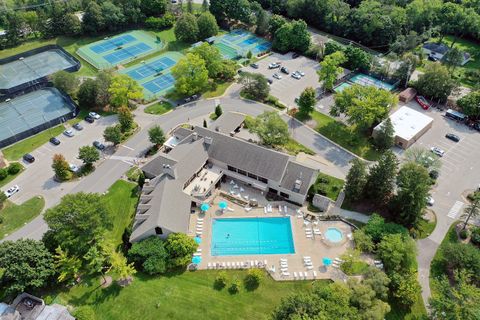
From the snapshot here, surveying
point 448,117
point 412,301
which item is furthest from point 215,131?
point 448,117

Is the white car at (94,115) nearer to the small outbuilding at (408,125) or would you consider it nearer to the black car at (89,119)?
the black car at (89,119)

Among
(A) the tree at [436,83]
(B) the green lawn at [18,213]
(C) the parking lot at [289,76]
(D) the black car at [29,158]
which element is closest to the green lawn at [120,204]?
(B) the green lawn at [18,213]

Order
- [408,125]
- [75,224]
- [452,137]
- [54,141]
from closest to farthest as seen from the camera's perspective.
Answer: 1. [75,224]
2. [54,141]
3. [452,137]
4. [408,125]

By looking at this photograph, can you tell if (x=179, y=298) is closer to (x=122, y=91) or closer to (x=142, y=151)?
(x=142, y=151)

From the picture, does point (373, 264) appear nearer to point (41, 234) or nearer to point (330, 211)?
point (330, 211)

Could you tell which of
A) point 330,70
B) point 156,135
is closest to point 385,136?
point 330,70

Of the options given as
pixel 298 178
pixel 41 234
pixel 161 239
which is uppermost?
pixel 298 178

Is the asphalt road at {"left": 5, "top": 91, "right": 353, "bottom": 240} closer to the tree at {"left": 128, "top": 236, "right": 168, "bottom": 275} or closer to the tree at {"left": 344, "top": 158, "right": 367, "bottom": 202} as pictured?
the tree at {"left": 344, "top": 158, "right": 367, "bottom": 202}
